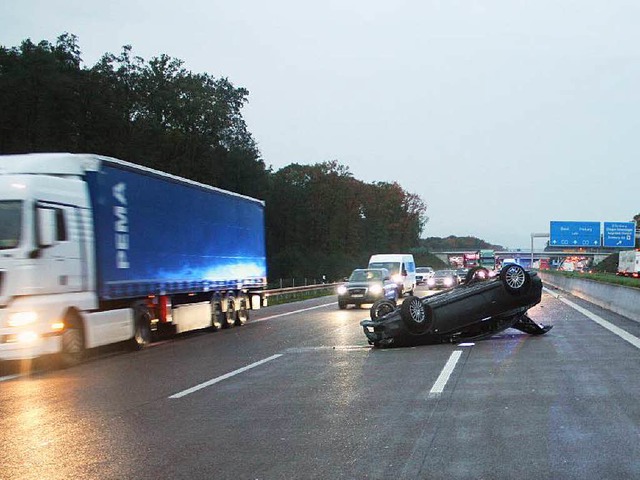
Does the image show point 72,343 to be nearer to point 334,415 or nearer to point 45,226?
point 45,226

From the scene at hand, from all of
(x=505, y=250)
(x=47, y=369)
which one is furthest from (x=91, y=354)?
(x=505, y=250)

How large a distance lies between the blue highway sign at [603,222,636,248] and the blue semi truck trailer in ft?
143

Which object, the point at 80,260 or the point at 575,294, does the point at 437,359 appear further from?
the point at 575,294

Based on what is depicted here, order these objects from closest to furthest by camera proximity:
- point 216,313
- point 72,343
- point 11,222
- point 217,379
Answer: point 217,379 < point 11,222 < point 72,343 < point 216,313

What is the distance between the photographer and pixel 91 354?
1653 cm

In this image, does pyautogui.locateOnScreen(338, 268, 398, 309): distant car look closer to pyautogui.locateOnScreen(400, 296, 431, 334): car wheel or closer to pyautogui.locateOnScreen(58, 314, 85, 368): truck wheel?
pyautogui.locateOnScreen(400, 296, 431, 334): car wheel

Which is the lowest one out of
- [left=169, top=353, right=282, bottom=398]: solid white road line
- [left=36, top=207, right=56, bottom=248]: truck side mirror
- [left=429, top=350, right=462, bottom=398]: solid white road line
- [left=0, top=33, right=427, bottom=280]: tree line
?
[left=429, top=350, right=462, bottom=398]: solid white road line

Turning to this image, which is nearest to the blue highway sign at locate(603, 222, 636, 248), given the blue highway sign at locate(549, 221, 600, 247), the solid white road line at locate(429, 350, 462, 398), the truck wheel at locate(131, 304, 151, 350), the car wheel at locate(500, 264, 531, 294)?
the blue highway sign at locate(549, 221, 600, 247)

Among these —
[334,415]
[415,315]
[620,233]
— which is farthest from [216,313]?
[620,233]

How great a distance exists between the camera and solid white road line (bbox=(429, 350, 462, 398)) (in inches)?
405

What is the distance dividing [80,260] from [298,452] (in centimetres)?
872

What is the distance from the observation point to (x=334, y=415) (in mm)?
8875

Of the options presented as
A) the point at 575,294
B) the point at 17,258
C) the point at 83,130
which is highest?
the point at 83,130

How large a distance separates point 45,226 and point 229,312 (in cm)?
1018
